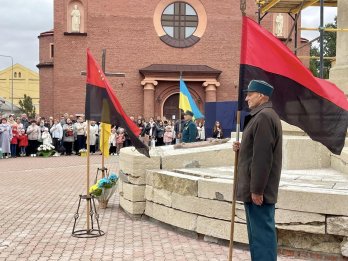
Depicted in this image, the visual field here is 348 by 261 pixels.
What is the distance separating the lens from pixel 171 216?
24.0ft

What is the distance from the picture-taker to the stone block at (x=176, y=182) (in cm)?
690

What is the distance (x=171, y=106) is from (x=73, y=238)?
1067 inches

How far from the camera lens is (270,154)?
462cm

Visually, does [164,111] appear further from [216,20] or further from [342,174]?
[342,174]

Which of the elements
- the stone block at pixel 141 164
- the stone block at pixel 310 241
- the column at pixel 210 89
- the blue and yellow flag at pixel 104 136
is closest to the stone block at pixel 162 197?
the stone block at pixel 141 164

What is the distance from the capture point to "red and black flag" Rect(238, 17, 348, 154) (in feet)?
16.9

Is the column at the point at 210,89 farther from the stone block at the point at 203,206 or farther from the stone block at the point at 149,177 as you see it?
the stone block at the point at 203,206

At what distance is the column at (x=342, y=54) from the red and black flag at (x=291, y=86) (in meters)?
4.65

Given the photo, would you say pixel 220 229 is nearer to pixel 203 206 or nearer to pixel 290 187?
pixel 203 206

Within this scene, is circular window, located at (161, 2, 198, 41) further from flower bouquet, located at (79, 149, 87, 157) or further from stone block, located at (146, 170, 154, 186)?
stone block, located at (146, 170, 154, 186)

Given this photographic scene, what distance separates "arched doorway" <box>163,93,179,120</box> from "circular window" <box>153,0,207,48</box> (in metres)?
3.38

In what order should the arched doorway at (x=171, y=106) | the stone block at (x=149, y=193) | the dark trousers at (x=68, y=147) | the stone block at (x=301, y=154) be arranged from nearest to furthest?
1. the stone block at (x=149, y=193)
2. the stone block at (x=301, y=154)
3. the dark trousers at (x=68, y=147)
4. the arched doorway at (x=171, y=106)

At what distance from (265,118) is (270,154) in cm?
32

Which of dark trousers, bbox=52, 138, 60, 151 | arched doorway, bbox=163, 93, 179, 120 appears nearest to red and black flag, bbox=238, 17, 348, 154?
dark trousers, bbox=52, 138, 60, 151
